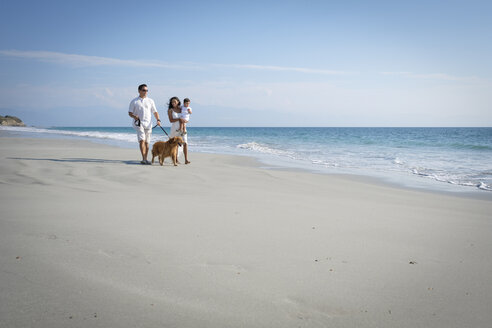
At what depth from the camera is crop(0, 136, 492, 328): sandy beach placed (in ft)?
5.52

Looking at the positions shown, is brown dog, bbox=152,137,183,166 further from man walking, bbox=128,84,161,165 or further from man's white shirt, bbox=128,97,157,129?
man's white shirt, bbox=128,97,157,129

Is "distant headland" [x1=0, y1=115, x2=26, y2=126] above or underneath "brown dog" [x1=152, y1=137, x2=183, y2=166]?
above

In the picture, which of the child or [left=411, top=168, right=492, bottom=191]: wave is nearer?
[left=411, top=168, right=492, bottom=191]: wave

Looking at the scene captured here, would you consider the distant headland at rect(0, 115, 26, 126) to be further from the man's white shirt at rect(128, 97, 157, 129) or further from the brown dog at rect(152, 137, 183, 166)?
the brown dog at rect(152, 137, 183, 166)

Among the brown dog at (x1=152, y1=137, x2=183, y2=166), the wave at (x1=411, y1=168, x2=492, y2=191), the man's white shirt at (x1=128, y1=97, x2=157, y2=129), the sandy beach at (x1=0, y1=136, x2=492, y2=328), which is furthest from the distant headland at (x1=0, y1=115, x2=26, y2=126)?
the wave at (x1=411, y1=168, x2=492, y2=191)

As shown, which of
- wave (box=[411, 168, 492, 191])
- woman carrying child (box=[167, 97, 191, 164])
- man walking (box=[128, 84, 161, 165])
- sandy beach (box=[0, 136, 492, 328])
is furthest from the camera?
woman carrying child (box=[167, 97, 191, 164])

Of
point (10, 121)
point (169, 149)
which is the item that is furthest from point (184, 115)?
point (10, 121)

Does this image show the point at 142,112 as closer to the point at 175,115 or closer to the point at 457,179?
the point at 175,115

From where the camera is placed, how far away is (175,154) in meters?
8.05

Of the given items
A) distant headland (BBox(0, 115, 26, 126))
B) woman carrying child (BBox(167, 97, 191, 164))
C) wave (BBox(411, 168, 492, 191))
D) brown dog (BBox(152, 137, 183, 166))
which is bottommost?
wave (BBox(411, 168, 492, 191))

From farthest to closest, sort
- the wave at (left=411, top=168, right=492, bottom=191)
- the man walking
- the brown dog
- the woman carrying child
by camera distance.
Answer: the woman carrying child, the brown dog, the man walking, the wave at (left=411, top=168, right=492, bottom=191)

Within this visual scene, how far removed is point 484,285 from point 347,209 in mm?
1909

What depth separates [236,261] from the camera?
2297 mm

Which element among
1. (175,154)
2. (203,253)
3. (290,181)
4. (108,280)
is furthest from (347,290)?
(175,154)
